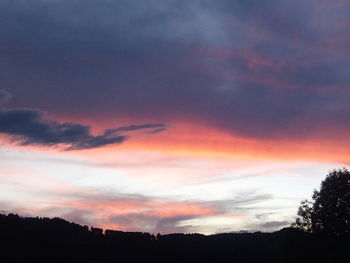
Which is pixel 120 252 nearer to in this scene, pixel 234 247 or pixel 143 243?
pixel 143 243

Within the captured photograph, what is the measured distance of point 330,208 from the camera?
91.4 meters

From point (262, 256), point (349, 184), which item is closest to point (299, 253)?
point (349, 184)

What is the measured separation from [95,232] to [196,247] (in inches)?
1139

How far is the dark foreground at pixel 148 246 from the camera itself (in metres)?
88.9

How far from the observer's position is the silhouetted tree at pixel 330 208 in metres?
90.1

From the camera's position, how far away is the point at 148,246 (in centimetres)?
15725

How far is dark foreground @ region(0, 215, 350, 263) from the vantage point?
292ft

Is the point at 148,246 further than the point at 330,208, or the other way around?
the point at 148,246

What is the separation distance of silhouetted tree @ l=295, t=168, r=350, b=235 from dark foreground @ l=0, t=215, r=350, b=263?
215cm

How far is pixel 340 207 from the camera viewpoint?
298 feet

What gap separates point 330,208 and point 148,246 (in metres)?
75.9

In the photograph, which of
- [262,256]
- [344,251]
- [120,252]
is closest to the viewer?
[344,251]

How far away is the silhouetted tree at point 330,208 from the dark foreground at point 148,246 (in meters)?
2.15

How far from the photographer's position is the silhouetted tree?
90.1 meters
